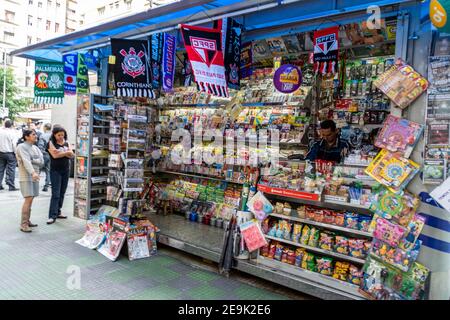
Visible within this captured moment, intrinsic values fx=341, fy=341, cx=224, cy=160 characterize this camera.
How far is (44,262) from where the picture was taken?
4.31 metres

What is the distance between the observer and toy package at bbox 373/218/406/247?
2.97 meters

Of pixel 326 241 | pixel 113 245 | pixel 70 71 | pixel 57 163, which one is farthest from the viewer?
→ pixel 70 71

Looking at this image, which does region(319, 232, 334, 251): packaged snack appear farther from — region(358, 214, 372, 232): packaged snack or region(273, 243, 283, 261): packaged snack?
region(273, 243, 283, 261): packaged snack

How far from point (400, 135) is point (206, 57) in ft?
7.28

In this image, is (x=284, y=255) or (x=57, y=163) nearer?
(x=284, y=255)

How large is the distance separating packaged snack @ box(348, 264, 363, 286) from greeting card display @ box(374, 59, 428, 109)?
1615 millimetres

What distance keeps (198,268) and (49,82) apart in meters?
5.21

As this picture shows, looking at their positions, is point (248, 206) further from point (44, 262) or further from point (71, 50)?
point (71, 50)

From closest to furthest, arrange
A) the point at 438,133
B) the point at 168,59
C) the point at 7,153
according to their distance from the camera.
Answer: the point at 438,133, the point at 168,59, the point at 7,153

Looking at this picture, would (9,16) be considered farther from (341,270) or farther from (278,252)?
(341,270)

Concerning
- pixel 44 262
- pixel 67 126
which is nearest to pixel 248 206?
pixel 44 262

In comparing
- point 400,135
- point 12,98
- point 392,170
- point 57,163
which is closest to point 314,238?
point 392,170

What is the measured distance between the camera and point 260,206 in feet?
12.9
